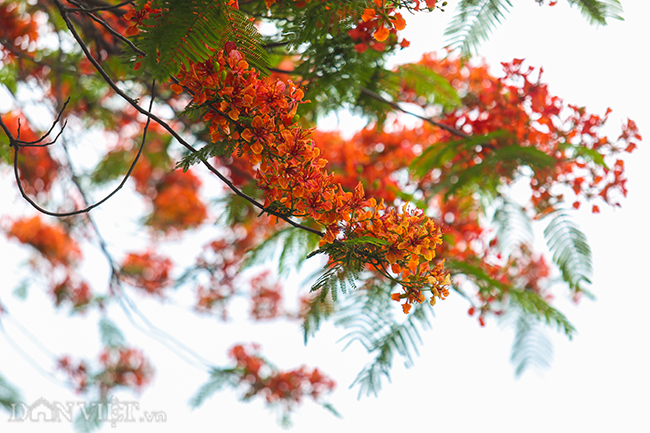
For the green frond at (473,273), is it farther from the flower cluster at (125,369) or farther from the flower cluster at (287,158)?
the flower cluster at (125,369)

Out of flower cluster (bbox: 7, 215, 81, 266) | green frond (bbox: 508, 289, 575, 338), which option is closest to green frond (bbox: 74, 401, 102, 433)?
flower cluster (bbox: 7, 215, 81, 266)

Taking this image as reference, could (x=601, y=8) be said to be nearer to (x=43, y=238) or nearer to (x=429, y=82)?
(x=429, y=82)

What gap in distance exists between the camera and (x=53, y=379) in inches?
110

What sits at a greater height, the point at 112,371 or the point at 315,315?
the point at 112,371

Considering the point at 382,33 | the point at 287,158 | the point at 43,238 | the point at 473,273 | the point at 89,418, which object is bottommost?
the point at 287,158

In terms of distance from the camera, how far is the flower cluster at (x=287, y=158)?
84 centimetres

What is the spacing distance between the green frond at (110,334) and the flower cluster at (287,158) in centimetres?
313

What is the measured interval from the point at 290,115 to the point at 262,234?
9.05ft

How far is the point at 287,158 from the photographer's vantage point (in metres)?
0.86

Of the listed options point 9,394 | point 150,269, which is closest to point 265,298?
point 150,269

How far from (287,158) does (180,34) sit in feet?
0.86

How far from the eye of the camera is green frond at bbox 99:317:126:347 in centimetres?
351

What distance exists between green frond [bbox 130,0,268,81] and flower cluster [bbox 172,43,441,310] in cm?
5

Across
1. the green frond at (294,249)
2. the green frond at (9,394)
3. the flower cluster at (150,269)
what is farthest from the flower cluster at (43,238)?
the green frond at (294,249)
